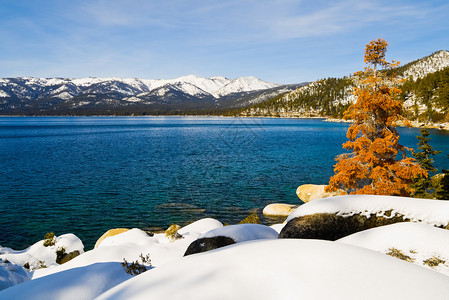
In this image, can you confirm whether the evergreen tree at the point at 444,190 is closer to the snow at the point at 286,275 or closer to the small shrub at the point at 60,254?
the snow at the point at 286,275

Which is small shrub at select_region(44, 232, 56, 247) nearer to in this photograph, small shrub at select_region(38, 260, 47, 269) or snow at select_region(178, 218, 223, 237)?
small shrub at select_region(38, 260, 47, 269)

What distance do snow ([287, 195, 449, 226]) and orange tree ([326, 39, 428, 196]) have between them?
966 centimetres

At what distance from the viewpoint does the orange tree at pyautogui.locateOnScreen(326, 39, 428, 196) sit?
A: 55.1ft

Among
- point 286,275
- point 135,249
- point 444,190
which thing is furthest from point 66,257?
point 444,190

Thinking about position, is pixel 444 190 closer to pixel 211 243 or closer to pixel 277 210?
pixel 277 210

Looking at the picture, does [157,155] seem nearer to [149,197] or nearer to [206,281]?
[149,197]

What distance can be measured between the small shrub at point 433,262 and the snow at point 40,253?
58.5ft

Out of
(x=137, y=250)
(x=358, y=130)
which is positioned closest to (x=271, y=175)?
(x=358, y=130)

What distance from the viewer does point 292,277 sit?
3.30m

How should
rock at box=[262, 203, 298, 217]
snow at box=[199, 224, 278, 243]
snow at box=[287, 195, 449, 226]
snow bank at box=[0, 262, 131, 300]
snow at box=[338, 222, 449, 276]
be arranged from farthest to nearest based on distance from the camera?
rock at box=[262, 203, 298, 217], snow at box=[199, 224, 278, 243], snow at box=[287, 195, 449, 226], snow at box=[338, 222, 449, 276], snow bank at box=[0, 262, 131, 300]

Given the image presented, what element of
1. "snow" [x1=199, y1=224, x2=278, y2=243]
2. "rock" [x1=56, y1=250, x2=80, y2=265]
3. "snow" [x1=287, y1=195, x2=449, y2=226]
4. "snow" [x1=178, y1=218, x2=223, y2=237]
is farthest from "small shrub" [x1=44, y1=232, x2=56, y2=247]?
"snow" [x1=287, y1=195, x2=449, y2=226]

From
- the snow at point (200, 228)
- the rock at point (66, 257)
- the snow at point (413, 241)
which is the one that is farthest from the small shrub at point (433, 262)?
the rock at point (66, 257)

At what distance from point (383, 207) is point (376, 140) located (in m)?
11.2

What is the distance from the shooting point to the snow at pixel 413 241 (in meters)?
5.41
